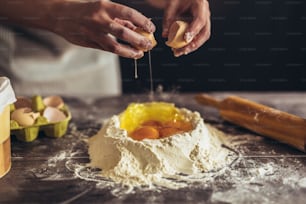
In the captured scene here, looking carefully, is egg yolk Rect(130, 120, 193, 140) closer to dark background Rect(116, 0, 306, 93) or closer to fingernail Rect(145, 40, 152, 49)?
fingernail Rect(145, 40, 152, 49)

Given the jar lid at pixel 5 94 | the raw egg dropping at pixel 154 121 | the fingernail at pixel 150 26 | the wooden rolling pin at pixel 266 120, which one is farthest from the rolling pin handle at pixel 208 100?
the jar lid at pixel 5 94

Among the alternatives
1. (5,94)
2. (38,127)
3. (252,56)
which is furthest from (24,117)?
(252,56)

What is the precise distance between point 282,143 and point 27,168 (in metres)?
0.51

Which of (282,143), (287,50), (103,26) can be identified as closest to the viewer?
(103,26)

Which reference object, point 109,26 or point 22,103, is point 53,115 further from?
point 109,26

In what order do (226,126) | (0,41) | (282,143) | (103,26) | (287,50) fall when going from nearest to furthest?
(103,26)
(282,143)
(226,126)
(0,41)
(287,50)

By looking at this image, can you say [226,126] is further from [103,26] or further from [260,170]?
[103,26]

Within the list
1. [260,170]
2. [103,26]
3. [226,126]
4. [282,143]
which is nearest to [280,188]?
[260,170]

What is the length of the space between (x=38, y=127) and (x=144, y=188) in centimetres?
31

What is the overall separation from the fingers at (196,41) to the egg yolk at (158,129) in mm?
151

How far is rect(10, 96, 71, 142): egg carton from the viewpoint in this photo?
3.92 feet

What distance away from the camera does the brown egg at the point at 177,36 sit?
1.05 meters

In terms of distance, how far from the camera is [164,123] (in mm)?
1185

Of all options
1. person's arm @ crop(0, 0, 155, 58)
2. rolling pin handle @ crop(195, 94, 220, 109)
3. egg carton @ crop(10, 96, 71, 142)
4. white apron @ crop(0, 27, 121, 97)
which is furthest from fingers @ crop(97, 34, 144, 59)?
white apron @ crop(0, 27, 121, 97)
